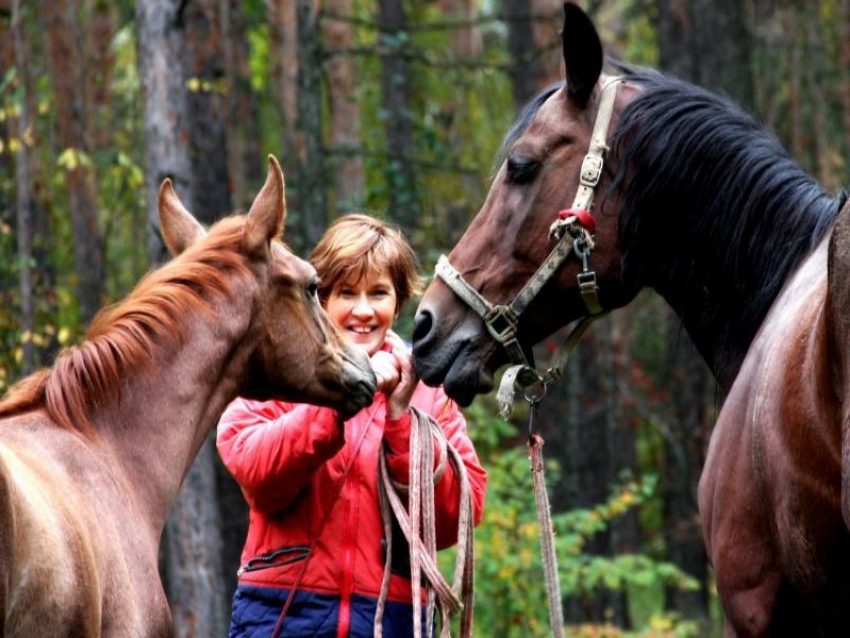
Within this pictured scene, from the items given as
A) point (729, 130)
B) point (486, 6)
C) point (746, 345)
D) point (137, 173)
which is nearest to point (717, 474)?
point (746, 345)

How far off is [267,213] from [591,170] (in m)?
1.21

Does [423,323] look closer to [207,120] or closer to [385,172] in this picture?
[207,120]

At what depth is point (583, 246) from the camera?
4766mm

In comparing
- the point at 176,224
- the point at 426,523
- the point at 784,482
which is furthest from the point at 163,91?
the point at 784,482

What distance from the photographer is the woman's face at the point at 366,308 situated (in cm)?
472

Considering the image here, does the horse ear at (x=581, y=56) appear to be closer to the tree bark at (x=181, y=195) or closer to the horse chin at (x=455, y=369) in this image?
the horse chin at (x=455, y=369)

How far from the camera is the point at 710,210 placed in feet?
15.4

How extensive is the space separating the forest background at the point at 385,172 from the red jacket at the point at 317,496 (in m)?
1.35

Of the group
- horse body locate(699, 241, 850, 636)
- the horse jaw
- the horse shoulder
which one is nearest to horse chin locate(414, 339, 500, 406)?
the horse jaw

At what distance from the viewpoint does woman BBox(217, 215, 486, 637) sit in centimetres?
433

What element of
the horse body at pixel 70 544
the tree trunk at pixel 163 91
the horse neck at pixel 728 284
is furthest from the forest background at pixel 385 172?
the horse body at pixel 70 544

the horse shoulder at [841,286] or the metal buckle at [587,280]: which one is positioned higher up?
the horse shoulder at [841,286]

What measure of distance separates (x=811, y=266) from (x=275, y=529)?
2.02 meters

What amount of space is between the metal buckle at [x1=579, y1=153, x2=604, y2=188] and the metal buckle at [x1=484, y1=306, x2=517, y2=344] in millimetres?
551
